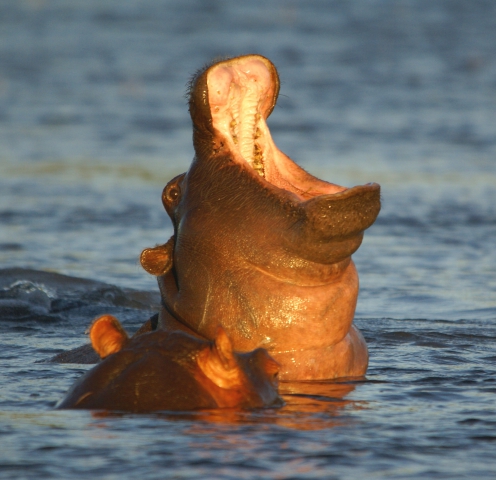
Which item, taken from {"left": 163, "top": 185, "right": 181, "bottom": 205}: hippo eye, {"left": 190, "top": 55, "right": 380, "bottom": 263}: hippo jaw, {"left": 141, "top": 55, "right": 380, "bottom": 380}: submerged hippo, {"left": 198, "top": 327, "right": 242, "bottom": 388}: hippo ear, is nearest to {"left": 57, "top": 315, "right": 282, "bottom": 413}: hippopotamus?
{"left": 198, "top": 327, "right": 242, "bottom": 388}: hippo ear

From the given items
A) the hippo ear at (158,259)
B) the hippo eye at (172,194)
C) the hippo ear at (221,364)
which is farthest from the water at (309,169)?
the hippo eye at (172,194)

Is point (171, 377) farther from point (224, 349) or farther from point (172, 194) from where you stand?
point (172, 194)

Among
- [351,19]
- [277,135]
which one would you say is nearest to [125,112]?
[277,135]

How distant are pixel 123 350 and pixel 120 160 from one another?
10371 millimetres

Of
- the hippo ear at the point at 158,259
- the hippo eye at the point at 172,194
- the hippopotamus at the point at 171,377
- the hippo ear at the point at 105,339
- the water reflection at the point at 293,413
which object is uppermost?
the hippo eye at the point at 172,194

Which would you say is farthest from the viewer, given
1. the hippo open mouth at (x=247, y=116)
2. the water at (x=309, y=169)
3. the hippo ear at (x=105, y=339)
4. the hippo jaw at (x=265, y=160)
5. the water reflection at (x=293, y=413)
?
the hippo open mouth at (x=247, y=116)

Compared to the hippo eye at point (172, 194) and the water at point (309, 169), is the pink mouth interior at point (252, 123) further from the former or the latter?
the water at point (309, 169)

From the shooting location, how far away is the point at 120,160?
14.8 m

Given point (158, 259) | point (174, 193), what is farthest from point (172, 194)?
point (158, 259)

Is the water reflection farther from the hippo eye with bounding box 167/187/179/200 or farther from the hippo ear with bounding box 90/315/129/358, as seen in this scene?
the hippo eye with bounding box 167/187/179/200

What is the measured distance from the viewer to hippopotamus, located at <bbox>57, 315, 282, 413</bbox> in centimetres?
451

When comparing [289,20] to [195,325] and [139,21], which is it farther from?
[195,325]

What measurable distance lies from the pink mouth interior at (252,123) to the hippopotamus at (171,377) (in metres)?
1.09

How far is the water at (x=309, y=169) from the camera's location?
14.2 ft
